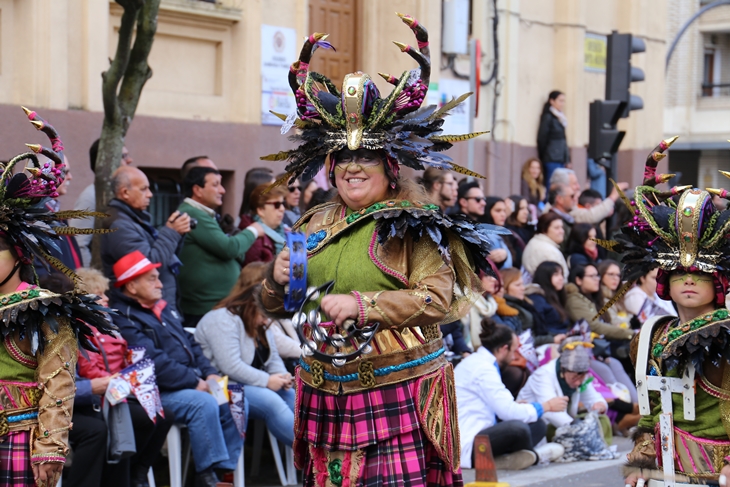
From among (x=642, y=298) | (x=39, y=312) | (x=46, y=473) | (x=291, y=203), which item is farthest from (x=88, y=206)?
(x=642, y=298)

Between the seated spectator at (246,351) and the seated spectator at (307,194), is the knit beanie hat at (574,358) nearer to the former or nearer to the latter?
the seated spectator at (246,351)

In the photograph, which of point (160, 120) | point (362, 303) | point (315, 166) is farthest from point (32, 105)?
point (362, 303)

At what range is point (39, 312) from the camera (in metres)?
4.99

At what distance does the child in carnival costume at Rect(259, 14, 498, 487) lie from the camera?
471cm

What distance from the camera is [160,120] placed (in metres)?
11.4

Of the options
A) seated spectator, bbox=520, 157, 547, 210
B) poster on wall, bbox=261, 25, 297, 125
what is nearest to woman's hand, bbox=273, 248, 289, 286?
poster on wall, bbox=261, 25, 297, 125

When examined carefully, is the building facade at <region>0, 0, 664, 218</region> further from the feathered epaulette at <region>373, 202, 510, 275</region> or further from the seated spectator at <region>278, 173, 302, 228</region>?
the feathered epaulette at <region>373, 202, 510, 275</region>

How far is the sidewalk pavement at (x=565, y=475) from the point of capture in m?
8.40

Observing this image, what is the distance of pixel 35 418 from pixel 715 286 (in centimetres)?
307

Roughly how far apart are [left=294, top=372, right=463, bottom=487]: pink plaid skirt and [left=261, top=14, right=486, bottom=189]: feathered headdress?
96 centimetres

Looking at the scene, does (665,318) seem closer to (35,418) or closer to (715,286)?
(715,286)

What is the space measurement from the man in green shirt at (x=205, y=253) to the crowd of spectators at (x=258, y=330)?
0.03 ft

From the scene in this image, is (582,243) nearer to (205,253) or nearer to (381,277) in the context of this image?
(205,253)

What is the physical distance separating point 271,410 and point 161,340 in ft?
3.20
